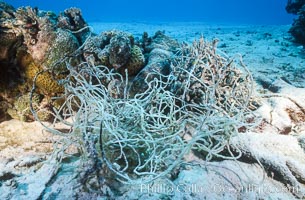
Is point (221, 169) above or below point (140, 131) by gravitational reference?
below

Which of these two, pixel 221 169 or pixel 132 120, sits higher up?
pixel 132 120

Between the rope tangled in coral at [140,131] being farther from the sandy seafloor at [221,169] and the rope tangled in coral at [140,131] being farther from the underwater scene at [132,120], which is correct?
the sandy seafloor at [221,169]

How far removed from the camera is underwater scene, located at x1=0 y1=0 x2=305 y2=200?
1.87 metres

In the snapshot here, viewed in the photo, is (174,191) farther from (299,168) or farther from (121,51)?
(121,51)

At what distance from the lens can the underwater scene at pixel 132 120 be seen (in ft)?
6.12

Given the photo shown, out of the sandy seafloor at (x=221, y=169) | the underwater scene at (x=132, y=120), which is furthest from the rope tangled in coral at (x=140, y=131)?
the sandy seafloor at (x=221, y=169)

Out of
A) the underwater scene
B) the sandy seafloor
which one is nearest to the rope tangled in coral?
the underwater scene

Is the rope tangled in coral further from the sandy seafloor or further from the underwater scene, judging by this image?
the sandy seafloor

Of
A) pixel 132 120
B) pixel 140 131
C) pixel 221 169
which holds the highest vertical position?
pixel 132 120

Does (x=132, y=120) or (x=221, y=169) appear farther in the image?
(x=132, y=120)

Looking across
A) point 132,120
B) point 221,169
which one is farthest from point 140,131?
point 221,169

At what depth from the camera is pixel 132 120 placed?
7.34 feet

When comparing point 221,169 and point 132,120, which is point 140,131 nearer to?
point 132,120

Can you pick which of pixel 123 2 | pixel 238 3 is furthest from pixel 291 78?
pixel 238 3
